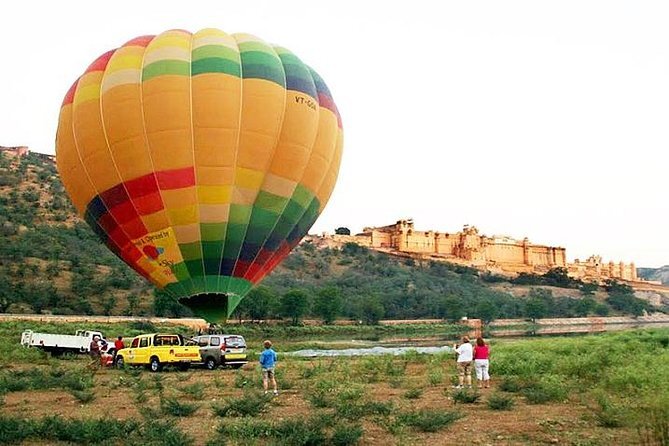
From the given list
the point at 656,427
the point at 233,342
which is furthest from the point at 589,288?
the point at 656,427

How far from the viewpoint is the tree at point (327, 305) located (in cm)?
7206

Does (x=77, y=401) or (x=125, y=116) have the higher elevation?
(x=125, y=116)

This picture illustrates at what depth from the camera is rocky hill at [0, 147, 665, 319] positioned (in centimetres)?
6012

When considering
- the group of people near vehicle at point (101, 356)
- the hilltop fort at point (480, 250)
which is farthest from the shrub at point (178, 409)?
the hilltop fort at point (480, 250)

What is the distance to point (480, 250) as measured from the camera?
6063 inches

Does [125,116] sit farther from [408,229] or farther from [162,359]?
[408,229]

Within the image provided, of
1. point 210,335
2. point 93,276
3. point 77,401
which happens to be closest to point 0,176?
point 93,276

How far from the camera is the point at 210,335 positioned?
22828 mm

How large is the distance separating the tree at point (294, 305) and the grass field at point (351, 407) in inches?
1835

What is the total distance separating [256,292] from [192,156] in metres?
49.9

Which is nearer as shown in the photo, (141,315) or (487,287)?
(141,315)

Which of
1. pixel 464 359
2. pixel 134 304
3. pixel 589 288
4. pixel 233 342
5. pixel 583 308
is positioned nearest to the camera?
pixel 464 359

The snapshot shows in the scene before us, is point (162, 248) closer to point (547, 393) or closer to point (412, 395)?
point (412, 395)

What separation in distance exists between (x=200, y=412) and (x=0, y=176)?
285 feet
